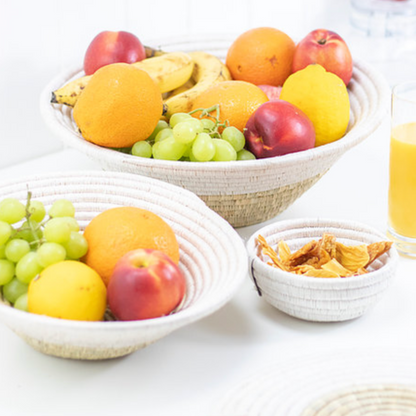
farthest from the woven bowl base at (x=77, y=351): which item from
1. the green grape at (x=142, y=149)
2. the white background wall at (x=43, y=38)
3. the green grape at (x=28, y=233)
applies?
the white background wall at (x=43, y=38)

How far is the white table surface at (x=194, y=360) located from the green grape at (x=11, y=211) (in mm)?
133

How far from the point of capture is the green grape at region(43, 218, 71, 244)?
0.69 meters

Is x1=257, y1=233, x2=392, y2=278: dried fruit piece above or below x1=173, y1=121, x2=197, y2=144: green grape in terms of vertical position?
below

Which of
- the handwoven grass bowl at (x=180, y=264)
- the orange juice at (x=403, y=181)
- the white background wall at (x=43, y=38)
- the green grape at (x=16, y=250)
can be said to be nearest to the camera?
the handwoven grass bowl at (x=180, y=264)

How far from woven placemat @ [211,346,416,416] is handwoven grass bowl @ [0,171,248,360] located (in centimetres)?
9

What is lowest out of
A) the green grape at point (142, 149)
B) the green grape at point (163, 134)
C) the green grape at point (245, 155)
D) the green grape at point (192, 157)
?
the green grape at point (245, 155)

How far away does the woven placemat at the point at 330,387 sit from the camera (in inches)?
24.1

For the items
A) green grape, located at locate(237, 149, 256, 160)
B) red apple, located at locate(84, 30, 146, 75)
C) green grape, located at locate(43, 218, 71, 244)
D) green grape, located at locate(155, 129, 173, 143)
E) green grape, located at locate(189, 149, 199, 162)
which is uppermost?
red apple, located at locate(84, 30, 146, 75)

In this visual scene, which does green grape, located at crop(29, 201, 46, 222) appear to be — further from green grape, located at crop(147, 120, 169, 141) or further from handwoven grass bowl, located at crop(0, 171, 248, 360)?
green grape, located at crop(147, 120, 169, 141)

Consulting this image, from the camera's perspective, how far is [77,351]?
2.18 feet

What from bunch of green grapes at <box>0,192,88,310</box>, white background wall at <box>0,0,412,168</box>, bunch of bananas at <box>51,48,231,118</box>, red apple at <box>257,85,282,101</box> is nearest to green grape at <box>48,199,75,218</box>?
bunch of green grapes at <box>0,192,88,310</box>

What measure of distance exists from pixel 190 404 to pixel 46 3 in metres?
0.83

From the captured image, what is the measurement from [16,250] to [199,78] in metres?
0.57

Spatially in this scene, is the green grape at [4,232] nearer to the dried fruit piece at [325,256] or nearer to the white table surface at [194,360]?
the white table surface at [194,360]
